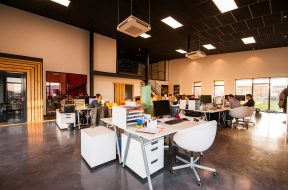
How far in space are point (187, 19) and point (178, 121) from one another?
15.9 feet

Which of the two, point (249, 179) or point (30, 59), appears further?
point (30, 59)

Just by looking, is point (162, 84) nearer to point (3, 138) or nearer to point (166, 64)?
point (166, 64)

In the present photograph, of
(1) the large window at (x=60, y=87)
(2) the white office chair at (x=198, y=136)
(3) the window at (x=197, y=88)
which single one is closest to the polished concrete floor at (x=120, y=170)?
(2) the white office chair at (x=198, y=136)

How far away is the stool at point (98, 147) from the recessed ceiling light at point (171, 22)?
5.25m

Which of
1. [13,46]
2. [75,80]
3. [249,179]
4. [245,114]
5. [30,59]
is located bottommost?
[249,179]

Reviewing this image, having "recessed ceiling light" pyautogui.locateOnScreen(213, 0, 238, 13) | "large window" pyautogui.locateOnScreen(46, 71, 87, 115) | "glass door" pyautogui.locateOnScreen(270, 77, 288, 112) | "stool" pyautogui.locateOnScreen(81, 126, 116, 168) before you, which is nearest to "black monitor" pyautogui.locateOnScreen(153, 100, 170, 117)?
"stool" pyautogui.locateOnScreen(81, 126, 116, 168)

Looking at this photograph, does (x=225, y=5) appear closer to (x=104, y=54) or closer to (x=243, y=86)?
(x=104, y=54)

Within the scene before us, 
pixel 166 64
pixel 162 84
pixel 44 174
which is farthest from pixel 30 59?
pixel 166 64

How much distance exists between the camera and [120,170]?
2.38 m

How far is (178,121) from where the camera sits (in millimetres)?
2732

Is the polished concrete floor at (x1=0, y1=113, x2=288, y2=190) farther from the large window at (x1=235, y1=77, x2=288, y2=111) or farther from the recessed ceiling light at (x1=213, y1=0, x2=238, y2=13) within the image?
→ the large window at (x1=235, y1=77, x2=288, y2=111)

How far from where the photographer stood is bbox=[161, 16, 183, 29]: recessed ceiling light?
19.3ft

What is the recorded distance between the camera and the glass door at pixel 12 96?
5723 mm

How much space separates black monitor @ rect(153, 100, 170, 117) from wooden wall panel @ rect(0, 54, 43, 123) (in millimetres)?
5636
